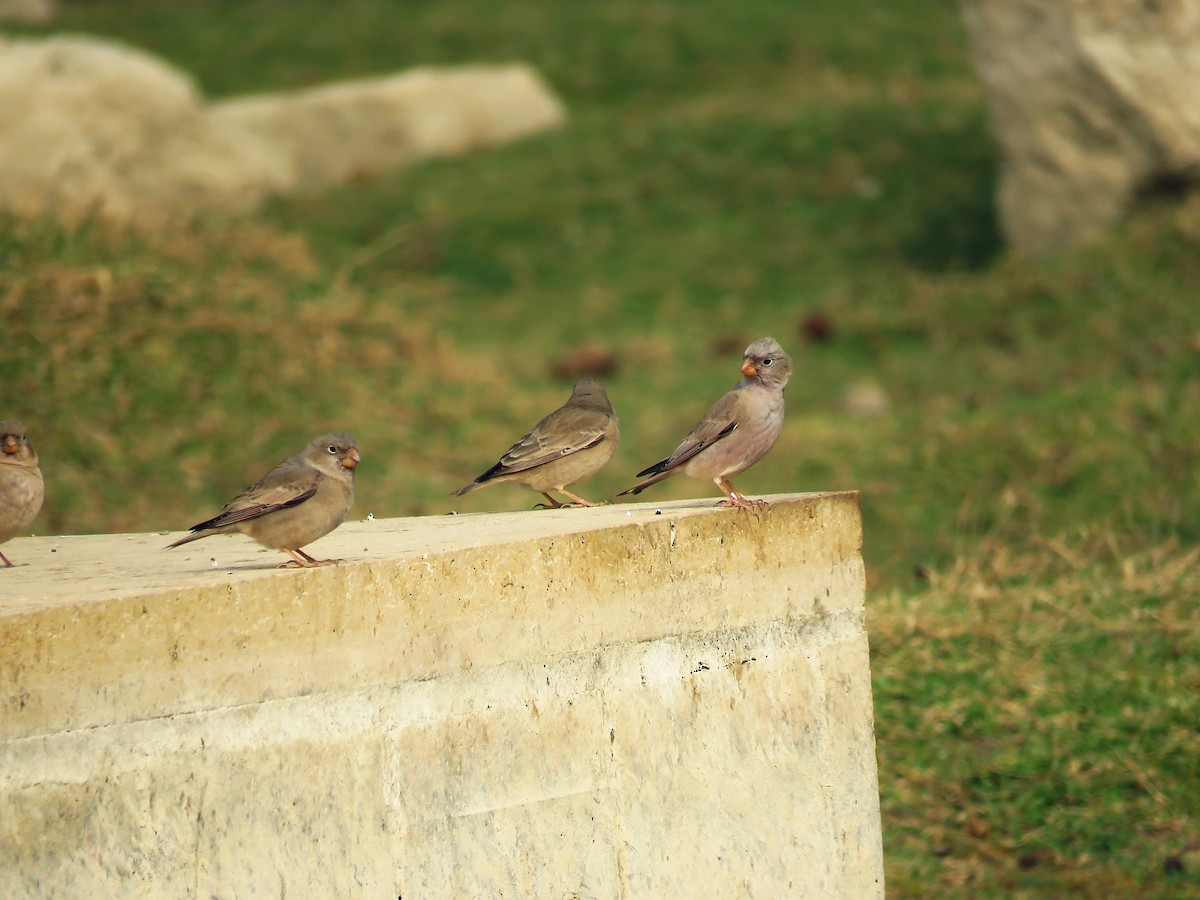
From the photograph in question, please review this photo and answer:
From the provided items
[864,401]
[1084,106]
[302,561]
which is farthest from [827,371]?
[302,561]

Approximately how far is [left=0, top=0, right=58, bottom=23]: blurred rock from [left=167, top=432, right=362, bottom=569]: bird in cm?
2194

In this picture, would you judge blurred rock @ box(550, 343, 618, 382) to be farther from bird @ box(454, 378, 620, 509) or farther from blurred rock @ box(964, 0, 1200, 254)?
bird @ box(454, 378, 620, 509)

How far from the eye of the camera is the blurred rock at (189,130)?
1281 centimetres

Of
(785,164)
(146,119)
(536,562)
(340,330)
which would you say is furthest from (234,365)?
(785,164)

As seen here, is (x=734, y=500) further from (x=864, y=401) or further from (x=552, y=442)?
(x=864, y=401)

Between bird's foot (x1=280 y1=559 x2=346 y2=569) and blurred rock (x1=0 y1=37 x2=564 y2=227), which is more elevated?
bird's foot (x1=280 y1=559 x2=346 y2=569)

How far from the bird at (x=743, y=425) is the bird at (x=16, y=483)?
1.52 metres

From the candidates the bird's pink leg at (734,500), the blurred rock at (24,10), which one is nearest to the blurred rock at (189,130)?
the bird's pink leg at (734,500)

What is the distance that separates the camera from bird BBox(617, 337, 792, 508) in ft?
14.6

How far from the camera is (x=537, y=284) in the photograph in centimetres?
1331

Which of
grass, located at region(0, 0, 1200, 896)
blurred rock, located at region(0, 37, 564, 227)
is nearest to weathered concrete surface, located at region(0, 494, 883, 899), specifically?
grass, located at region(0, 0, 1200, 896)

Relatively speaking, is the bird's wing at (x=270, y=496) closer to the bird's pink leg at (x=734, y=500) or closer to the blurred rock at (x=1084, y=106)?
the bird's pink leg at (x=734, y=500)

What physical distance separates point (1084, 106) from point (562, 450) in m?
7.56

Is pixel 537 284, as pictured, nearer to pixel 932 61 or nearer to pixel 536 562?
pixel 932 61
